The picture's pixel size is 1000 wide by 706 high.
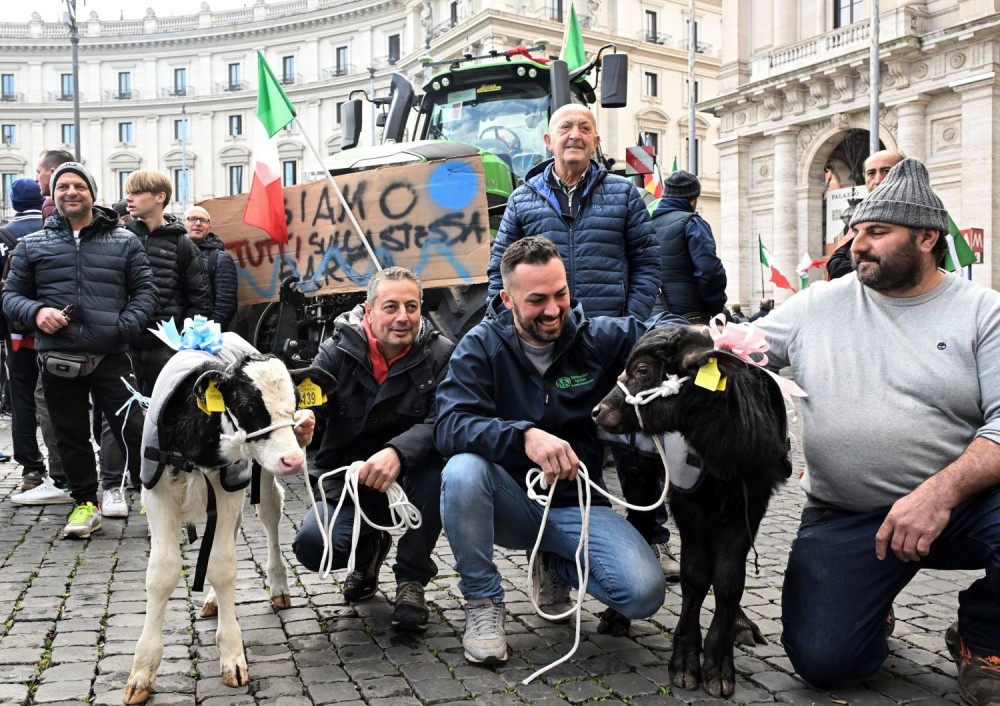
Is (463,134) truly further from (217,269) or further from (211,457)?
(211,457)

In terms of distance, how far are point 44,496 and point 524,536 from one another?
4557 mm

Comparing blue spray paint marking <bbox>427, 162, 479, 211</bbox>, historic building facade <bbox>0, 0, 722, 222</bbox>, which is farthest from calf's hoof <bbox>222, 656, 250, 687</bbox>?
historic building facade <bbox>0, 0, 722, 222</bbox>

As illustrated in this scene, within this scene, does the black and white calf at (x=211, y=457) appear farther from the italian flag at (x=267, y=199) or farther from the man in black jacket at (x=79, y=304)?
the italian flag at (x=267, y=199)

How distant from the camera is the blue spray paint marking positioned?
7.66 meters

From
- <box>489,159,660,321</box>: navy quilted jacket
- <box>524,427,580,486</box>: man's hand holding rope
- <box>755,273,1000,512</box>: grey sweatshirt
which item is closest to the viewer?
<box>755,273,1000,512</box>: grey sweatshirt

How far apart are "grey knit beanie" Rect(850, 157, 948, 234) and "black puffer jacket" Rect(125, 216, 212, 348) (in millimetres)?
5008

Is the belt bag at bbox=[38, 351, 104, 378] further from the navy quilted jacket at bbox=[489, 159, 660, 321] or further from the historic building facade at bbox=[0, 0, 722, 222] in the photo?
the historic building facade at bbox=[0, 0, 722, 222]

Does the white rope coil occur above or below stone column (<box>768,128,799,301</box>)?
below

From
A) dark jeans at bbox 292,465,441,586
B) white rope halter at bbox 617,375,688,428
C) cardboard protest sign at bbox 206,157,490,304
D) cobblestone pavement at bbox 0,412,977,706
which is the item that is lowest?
cobblestone pavement at bbox 0,412,977,706

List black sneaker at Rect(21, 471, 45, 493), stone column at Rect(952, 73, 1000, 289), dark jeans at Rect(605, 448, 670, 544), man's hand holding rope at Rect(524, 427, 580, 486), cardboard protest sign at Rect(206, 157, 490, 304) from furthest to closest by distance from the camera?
1. stone column at Rect(952, 73, 1000, 289)
2. cardboard protest sign at Rect(206, 157, 490, 304)
3. black sneaker at Rect(21, 471, 45, 493)
4. dark jeans at Rect(605, 448, 670, 544)
5. man's hand holding rope at Rect(524, 427, 580, 486)

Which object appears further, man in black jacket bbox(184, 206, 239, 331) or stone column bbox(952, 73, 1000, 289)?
stone column bbox(952, 73, 1000, 289)

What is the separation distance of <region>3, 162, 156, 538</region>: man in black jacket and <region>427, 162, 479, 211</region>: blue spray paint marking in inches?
102

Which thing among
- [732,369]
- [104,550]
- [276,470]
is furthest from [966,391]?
[104,550]

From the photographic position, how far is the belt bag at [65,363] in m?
5.75
